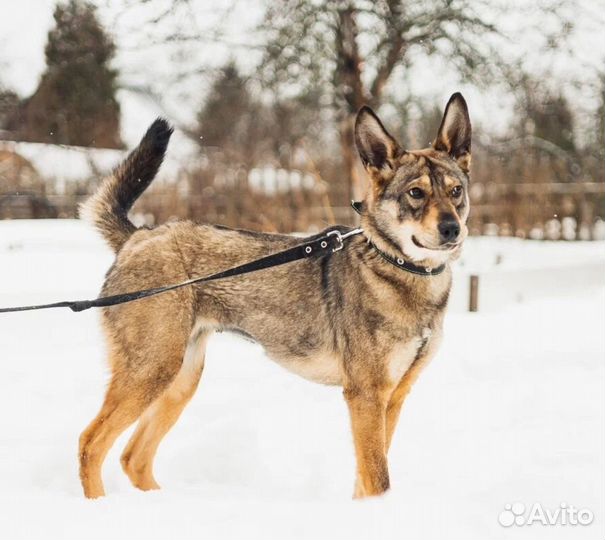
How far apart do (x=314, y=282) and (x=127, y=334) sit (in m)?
1.06

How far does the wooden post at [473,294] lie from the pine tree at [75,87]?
578 cm

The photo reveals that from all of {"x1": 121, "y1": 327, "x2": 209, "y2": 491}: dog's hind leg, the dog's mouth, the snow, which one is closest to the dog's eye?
the dog's mouth

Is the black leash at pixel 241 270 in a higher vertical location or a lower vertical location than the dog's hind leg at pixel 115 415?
higher

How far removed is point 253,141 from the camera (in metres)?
22.9

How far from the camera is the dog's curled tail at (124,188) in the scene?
390 centimetres

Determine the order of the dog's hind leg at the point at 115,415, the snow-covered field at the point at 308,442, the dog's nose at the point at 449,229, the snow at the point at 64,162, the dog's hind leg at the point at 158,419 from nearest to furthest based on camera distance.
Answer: the snow-covered field at the point at 308,442
the dog's nose at the point at 449,229
the dog's hind leg at the point at 115,415
the dog's hind leg at the point at 158,419
the snow at the point at 64,162

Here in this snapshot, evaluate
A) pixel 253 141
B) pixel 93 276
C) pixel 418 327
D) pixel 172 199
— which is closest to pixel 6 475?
pixel 418 327

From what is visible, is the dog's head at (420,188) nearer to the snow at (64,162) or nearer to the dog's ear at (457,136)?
the dog's ear at (457,136)

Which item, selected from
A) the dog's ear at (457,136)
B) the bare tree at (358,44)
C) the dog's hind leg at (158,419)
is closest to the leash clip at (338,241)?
the dog's ear at (457,136)

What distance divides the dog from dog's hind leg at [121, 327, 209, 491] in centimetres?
2

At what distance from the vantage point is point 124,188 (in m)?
4.02

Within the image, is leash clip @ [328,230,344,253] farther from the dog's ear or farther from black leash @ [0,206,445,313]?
the dog's ear

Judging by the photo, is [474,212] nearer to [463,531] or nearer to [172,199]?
[172,199]

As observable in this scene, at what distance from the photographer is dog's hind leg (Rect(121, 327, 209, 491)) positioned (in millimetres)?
3898
